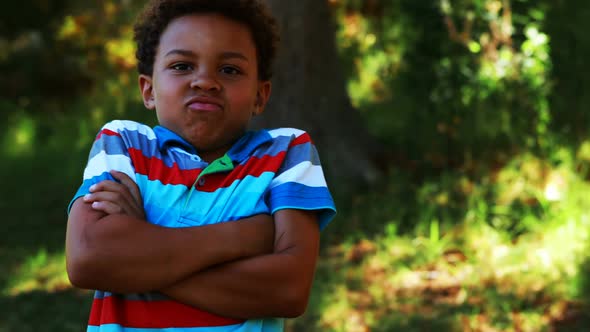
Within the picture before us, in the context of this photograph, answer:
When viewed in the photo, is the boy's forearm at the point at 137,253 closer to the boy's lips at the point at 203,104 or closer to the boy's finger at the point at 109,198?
the boy's finger at the point at 109,198

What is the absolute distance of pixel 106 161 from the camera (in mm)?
1962

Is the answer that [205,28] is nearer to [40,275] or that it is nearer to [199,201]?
[199,201]

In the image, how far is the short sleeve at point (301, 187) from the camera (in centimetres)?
195

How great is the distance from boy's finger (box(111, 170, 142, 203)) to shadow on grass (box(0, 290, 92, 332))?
2659mm

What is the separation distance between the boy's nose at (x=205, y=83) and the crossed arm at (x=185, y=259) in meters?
0.30

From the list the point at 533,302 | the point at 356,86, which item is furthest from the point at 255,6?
the point at 356,86

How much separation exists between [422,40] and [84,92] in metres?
4.42

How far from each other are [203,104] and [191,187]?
217mm

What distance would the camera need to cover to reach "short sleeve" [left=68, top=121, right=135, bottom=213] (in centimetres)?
194

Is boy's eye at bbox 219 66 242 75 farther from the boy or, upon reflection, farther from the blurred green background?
the blurred green background

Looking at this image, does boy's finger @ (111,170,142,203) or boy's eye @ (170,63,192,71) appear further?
boy's eye @ (170,63,192,71)

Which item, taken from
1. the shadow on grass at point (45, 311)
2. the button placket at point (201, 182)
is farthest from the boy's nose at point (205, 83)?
the shadow on grass at point (45, 311)

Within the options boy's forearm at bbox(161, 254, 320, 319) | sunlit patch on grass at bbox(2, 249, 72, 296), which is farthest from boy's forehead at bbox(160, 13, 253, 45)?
sunlit patch on grass at bbox(2, 249, 72, 296)

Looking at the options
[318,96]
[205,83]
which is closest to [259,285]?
[205,83]
